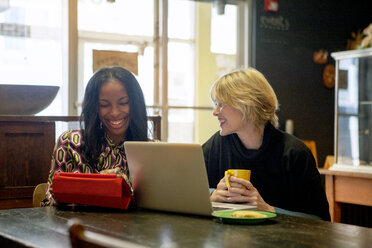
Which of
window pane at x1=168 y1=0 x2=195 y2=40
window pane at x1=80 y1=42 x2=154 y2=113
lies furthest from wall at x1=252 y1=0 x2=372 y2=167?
window pane at x1=80 y1=42 x2=154 y2=113

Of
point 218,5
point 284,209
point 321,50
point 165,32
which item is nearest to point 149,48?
point 165,32

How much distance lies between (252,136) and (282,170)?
0.20 metres

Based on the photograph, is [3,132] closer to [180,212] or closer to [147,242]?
[180,212]

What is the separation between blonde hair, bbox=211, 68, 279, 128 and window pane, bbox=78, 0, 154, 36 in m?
2.43

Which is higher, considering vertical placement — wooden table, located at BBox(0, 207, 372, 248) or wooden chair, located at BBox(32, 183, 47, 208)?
wooden table, located at BBox(0, 207, 372, 248)

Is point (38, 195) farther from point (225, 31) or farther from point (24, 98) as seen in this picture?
point (225, 31)

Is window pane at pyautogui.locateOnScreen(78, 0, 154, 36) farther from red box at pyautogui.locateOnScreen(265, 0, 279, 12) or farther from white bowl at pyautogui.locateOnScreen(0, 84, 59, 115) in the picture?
white bowl at pyautogui.locateOnScreen(0, 84, 59, 115)

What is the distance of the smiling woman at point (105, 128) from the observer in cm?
213

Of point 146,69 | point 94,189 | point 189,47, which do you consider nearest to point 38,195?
point 94,189

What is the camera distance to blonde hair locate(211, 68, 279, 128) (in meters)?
2.17

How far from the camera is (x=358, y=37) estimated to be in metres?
5.65

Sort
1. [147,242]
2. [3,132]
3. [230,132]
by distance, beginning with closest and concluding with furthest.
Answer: [147,242]
[230,132]
[3,132]

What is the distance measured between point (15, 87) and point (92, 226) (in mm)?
1337

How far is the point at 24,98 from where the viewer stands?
8.64 ft
